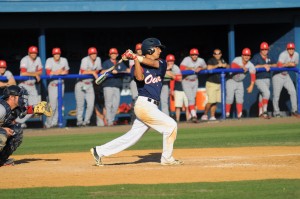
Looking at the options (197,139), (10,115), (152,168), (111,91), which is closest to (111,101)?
(111,91)

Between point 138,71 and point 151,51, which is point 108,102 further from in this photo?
point 138,71

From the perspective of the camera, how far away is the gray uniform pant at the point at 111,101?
59.7 ft

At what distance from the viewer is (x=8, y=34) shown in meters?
20.3

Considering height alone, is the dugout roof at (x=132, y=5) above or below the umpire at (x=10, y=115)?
above

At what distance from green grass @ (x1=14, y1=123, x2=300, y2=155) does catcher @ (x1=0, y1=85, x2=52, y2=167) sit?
2435 millimetres

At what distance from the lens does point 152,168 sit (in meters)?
10.5

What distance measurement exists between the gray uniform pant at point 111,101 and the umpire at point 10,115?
713 cm

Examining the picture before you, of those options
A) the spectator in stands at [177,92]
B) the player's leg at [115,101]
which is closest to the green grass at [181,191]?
the player's leg at [115,101]

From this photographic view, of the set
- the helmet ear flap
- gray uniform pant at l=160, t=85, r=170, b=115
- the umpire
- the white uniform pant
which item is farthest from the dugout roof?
the white uniform pant

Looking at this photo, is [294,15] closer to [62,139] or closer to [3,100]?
[62,139]

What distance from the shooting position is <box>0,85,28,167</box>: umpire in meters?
10.6

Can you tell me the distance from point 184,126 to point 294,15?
487cm

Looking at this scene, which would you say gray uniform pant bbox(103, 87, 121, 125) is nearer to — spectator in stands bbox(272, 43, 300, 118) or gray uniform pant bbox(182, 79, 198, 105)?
gray uniform pant bbox(182, 79, 198, 105)

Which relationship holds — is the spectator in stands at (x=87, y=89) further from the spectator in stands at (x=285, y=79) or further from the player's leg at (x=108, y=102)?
the spectator in stands at (x=285, y=79)
